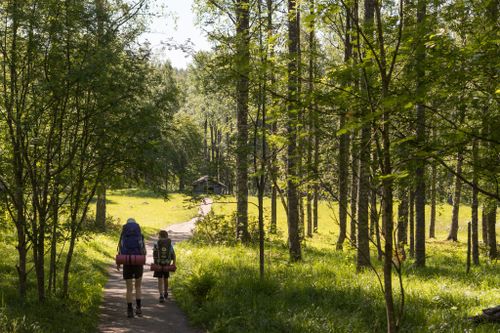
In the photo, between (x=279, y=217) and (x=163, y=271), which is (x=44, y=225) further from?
(x=279, y=217)

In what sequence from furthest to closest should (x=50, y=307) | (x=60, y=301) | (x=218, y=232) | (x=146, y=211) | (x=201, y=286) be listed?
(x=146, y=211)
(x=218, y=232)
(x=201, y=286)
(x=60, y=301)
(x=50, y=307)

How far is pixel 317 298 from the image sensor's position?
9.05 meters

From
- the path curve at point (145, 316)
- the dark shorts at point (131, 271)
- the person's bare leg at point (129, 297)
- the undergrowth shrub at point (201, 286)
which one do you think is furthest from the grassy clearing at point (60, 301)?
the undergrowth shrub at point (201, 286)

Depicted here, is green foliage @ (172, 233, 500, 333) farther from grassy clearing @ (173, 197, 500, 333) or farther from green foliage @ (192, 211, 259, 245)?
green foliage @ (192, 211, 259, 245)

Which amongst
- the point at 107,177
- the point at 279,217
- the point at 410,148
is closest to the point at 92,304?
A: the point at 107,177

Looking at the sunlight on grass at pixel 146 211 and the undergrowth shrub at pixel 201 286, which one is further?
the sunlight on grass at pixel 146 211

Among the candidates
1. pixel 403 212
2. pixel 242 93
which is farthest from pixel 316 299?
pixel 403 212

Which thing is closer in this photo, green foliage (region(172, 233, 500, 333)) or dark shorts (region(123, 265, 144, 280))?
green foliage (region(172, 233, 500, 333))

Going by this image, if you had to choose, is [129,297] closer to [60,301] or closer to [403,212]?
[60,301]

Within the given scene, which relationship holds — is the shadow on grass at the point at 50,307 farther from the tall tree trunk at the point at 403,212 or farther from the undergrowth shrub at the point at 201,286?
the tall tree trunk at the point at 403,212

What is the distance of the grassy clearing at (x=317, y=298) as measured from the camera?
7395 millimetres

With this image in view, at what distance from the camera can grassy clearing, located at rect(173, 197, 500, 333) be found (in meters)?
7.39

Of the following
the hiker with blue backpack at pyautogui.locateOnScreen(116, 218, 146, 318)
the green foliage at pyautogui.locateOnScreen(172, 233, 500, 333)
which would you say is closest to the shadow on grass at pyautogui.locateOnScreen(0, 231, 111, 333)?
the hiker with blue backpack at pyautogui.locateOnScreen(116, 218, 146, 318)

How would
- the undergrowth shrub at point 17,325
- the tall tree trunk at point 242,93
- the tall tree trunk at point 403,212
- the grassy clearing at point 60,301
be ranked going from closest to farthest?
1. the tall tree trunk at point 242,93
2. the tall tree trunk at point 403,212
3. the undergrowth shrub at point 17,325
4. the grassy clearing at point 60,301
